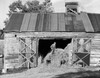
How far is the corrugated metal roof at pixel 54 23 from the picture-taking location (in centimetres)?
1747

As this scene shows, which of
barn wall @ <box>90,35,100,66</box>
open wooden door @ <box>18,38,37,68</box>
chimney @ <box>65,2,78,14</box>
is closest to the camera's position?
open wooden door @ <box>18,38,37,68</box>

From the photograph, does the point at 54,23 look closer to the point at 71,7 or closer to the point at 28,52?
the point at 28,52

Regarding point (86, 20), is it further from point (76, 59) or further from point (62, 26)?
point (76, 59)

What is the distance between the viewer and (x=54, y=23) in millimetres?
18297

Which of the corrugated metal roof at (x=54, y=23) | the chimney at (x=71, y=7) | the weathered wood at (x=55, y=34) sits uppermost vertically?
the chimney at (x=71, y=7)

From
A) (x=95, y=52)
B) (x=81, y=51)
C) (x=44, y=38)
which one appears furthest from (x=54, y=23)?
(x=95, y=52)

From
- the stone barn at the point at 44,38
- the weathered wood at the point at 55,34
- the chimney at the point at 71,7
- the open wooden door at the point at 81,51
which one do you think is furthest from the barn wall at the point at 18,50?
the chimney at the point at 71,7

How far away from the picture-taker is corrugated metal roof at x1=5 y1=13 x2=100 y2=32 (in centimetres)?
1747

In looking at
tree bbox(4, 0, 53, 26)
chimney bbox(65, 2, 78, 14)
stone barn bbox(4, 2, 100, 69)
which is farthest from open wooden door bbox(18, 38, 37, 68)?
tree bbox(4, 0, 53, 26)

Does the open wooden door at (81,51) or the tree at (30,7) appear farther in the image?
the tree at (30,7)

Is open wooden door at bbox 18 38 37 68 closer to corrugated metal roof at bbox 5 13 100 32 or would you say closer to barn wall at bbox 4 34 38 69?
barn wall at bbox 4 34 38 69

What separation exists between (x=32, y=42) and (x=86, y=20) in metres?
5.59

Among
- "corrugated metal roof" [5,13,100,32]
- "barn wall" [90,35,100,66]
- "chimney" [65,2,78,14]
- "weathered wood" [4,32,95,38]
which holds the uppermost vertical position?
"chimney" [65,2,78,14]

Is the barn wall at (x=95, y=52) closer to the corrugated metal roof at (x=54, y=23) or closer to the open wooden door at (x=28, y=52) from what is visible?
the corrugated metal roof at (x=54, y=23)
